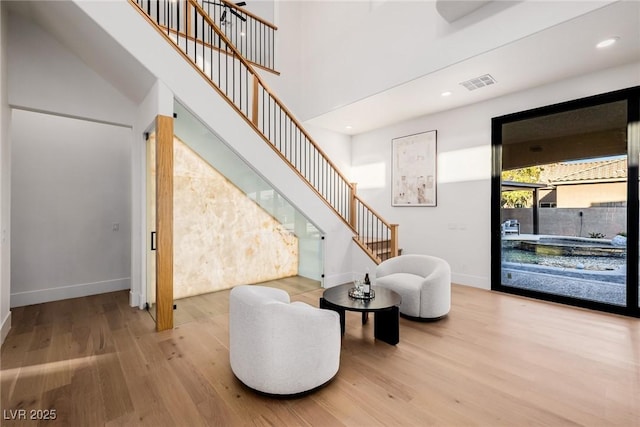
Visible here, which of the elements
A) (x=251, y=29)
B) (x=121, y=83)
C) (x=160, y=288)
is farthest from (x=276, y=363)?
(x=251, y=29)

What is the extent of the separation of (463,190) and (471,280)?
1662mm

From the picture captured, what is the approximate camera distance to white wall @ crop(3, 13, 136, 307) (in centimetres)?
360

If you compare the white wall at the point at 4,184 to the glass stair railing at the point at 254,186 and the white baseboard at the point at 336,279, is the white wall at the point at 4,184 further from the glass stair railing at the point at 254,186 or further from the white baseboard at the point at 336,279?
the white baseboard at the point at 336,279

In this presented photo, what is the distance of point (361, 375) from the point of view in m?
2.43

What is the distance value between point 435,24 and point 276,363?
4.63m

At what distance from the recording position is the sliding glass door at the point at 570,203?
3887 millimetres

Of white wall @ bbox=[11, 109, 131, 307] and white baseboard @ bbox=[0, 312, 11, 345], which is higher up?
white wall @ bbox=[11, 109, 131, 307]

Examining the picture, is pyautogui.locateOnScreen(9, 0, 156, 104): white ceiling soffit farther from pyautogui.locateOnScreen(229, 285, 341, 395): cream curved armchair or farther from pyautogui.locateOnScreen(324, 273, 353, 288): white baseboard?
pyautogui.locateOnScreen(324, 273, 353, 288): white baseboard

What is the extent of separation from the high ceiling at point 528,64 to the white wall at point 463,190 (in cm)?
21

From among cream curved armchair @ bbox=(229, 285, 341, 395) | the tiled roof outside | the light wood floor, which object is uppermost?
the tiled roof outside

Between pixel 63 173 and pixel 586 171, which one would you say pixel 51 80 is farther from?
pixel 586 171

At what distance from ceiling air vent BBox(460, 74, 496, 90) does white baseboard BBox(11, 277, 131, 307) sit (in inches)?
252

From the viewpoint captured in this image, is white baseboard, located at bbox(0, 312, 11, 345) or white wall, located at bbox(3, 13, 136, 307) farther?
white wall, located at bbox(3, 13, 136, 307)

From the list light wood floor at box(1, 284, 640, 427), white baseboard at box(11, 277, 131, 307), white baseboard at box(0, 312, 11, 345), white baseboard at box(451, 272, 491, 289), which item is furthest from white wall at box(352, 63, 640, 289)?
white baseboard at box(0, 312, 11, 345)
